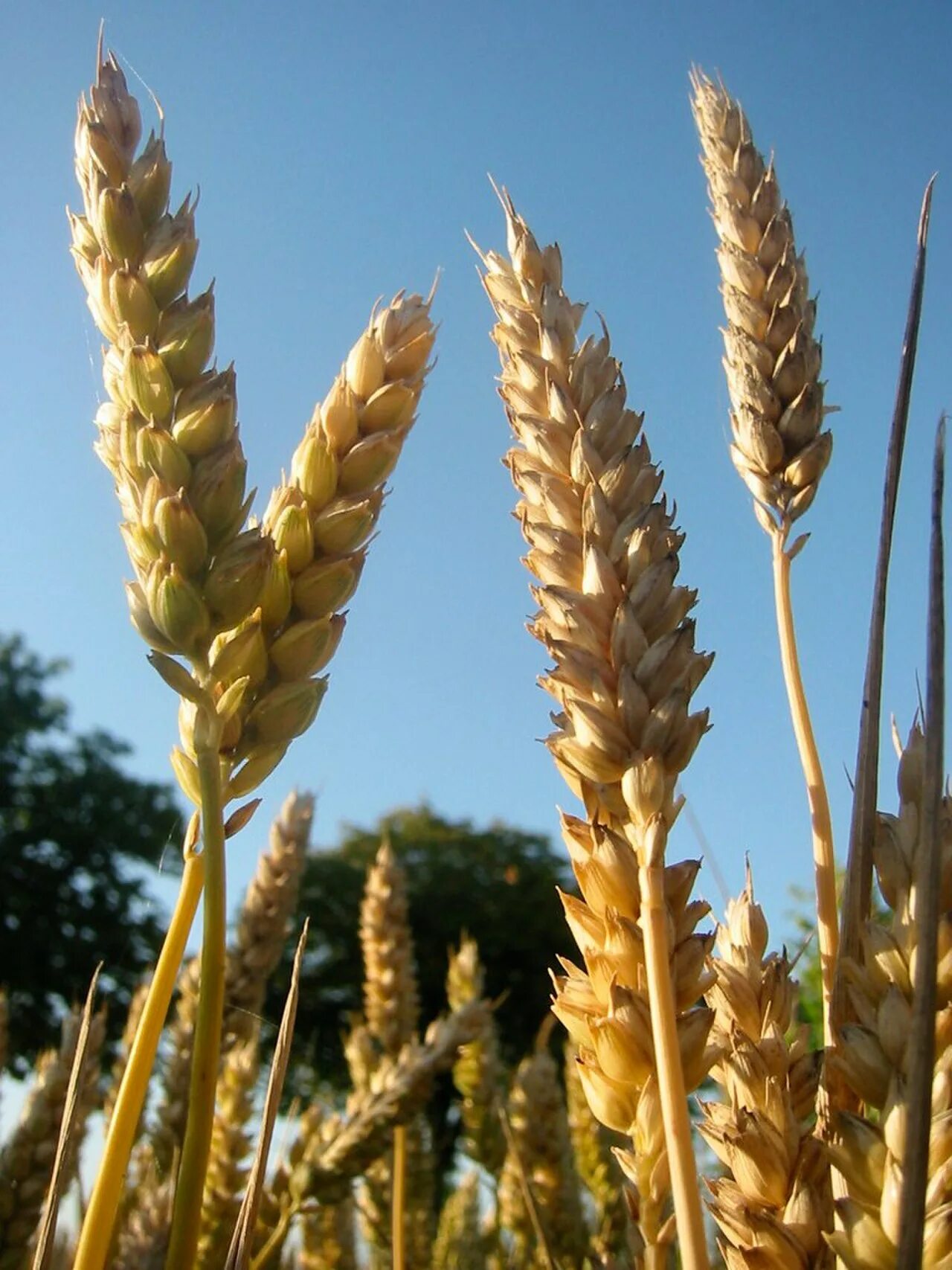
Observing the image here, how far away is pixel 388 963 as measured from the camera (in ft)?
14.3

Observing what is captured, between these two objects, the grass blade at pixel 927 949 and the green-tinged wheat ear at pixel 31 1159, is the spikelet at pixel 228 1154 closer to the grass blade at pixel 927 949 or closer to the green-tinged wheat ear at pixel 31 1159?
the green-tinged wheat ear at pixel 31 1159

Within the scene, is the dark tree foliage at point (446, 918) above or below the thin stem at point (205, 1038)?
above

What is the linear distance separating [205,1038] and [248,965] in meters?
2.90

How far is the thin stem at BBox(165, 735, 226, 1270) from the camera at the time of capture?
72 cm

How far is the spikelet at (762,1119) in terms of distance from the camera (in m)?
0.73

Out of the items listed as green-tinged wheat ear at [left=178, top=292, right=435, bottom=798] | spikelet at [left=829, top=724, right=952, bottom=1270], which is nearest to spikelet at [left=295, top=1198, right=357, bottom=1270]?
green-tinged wheat ear at [left=178, top=292, right=435, bottom=798]

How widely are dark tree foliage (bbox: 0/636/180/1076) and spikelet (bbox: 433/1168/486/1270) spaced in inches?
733

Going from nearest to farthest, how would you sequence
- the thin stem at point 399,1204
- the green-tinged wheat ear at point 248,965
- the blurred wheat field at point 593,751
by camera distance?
the blurred wheat field at point 593,751, the thin stem at point 399,1204, the green-tinged wheat ear at point 248,965

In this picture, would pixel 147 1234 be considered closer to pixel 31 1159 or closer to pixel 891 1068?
pixel 31 1159

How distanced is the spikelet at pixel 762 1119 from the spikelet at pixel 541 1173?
2254 millimetres

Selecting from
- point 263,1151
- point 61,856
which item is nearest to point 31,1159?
point 263,1151

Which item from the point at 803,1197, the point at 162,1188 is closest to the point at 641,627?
the point at 803,1197

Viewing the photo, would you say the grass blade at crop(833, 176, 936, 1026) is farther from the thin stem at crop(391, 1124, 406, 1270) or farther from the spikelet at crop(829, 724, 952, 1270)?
the thin stem at crop(391, 1124, 406, 1270)

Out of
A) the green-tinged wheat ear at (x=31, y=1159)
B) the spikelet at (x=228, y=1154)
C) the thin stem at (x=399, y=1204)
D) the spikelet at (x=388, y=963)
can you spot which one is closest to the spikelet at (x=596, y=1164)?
the spikelet at (x=388, y=963)
